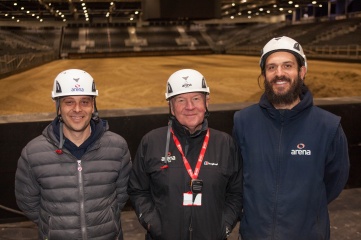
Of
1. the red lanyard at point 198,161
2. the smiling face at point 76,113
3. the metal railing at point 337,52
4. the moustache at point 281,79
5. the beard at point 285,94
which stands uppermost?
the metal railing at point 337,52

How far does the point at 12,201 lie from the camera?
15.3ft

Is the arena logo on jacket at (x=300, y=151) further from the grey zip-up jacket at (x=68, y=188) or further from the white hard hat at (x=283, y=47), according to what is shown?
the grey zip-up jacket at (x=68, y=188)

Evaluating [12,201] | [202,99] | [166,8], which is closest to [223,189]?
[202,99]

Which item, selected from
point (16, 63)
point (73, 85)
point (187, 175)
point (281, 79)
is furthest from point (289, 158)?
point (16, 63)

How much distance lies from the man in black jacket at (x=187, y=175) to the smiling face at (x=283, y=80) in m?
0.44

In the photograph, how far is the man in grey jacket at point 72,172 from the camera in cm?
266

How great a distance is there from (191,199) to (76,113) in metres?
1.01

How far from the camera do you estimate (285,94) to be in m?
2.57

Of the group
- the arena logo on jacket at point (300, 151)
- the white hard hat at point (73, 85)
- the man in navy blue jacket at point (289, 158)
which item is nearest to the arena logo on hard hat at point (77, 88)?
the white hard hat at point (73, 85)

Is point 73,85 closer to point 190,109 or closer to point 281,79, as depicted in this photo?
point 190,109

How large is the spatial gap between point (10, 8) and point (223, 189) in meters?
16.1

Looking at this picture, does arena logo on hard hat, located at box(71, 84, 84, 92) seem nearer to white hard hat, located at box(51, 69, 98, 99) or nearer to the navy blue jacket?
white hard hat, located at box(51, 69, 98, 99)

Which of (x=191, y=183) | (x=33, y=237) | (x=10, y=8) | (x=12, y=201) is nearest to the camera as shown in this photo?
(x=191, y=183)

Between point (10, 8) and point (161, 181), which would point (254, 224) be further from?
point (10, 8)
